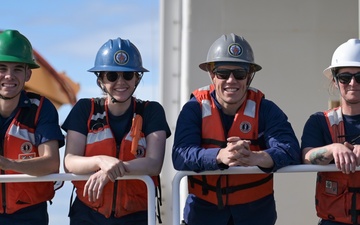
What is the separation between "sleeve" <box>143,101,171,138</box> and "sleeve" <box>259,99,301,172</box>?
654mm

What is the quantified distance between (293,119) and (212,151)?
8.69ft

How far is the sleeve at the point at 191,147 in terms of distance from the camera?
5.22m

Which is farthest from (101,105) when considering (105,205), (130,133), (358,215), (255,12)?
(255,12)

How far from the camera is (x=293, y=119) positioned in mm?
7750

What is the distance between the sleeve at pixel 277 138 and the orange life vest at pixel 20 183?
59.7 inches

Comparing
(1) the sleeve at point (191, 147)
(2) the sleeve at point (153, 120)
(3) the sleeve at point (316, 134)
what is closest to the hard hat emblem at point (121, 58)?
(2) the sleeve at point (153, 120)

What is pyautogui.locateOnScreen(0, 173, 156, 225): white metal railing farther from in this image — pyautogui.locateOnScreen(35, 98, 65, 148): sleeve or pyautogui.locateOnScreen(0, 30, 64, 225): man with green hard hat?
pyautogui.locateOnScreen(35, 98, 65, 148): sleeve

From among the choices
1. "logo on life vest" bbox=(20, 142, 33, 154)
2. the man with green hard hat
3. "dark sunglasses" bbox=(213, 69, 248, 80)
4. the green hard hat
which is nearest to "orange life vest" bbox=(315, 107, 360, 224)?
"dark sunglasses" bbox=(213, 69, 248, 80)

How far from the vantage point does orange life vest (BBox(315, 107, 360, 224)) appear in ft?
17.8

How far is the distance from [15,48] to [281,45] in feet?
9.47

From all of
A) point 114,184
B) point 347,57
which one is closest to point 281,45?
point 347,57

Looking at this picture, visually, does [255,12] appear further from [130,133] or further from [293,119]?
[130,133]

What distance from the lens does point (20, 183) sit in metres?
5.59

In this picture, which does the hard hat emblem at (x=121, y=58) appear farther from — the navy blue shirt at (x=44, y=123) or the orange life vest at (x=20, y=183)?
the orange life vest at (x=20, y=183)
